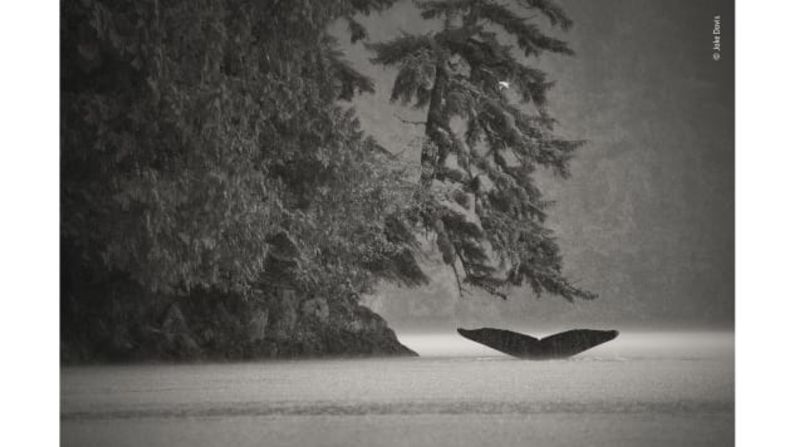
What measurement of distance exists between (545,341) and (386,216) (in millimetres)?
1335

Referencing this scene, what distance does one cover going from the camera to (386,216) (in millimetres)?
7645

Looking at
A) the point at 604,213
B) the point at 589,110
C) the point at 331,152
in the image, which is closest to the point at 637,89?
the point at 589,110

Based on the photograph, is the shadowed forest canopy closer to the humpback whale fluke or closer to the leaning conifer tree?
the leaning conifer tree

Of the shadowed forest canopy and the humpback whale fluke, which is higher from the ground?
the shadowed forest canopy

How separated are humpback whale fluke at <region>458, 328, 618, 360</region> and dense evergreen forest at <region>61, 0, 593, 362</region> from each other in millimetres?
278

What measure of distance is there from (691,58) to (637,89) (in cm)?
40

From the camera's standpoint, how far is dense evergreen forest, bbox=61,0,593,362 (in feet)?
24.5

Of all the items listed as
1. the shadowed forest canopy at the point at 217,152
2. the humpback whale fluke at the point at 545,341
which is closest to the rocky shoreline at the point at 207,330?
the shadowed forest canopy at the point at 217,152
